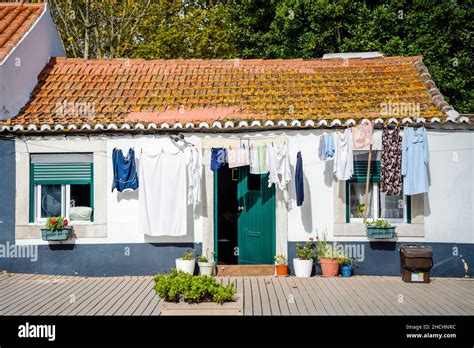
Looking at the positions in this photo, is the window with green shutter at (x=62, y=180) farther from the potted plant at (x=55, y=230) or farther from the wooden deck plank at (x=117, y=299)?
the wooden deck plank at (x=117, y=299)

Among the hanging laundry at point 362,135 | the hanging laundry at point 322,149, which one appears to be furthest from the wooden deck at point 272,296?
the hanging laundry at point 362,135

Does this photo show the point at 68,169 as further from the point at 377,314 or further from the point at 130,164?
the point at 377,314

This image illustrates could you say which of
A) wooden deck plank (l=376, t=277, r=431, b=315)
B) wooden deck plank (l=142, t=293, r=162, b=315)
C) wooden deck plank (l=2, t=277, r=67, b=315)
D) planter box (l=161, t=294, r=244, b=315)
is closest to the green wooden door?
wooden deck plank (l=376, t=277, r=431, b=315)

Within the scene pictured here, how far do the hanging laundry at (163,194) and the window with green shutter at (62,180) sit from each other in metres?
1.29

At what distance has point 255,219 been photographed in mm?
13281

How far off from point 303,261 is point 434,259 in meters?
2.86

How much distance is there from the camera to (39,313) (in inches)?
377

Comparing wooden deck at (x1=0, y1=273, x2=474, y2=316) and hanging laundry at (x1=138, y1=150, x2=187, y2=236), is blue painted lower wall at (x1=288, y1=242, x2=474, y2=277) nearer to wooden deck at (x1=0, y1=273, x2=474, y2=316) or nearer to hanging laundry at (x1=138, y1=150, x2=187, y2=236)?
wooden deck at (x1=0, y1=273, x2=474, y2=316)

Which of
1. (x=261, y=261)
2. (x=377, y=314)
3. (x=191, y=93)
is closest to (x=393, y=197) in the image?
(x=261, y=261)

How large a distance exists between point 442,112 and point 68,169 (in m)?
8.29

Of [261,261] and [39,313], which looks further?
[261,261]

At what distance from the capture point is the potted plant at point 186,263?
41.3ft

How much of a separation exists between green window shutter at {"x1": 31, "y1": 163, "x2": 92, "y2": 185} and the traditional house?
22mm

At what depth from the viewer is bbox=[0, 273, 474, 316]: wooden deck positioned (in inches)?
386
